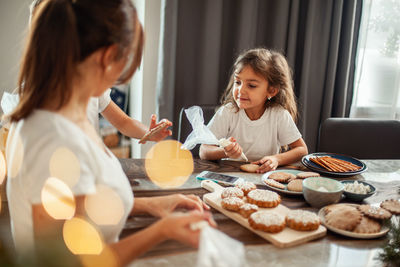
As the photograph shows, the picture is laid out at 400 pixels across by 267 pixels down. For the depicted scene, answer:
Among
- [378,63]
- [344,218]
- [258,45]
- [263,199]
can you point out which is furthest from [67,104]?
[378,63]

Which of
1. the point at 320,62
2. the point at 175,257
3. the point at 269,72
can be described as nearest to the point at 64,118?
the point at 175,257

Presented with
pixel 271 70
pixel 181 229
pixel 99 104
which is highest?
pixel 271 70

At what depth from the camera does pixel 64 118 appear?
75 cm

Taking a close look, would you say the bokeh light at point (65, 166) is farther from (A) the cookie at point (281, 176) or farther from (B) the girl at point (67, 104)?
(A) the cookie at point (281, 176)

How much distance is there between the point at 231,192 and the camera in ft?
3.86

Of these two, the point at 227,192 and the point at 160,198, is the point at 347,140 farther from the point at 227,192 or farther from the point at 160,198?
the point at 160,198

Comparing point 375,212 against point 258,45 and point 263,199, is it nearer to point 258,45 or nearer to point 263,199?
point 263,199

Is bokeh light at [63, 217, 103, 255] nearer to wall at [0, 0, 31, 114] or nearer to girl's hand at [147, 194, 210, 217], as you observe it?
girl's hand at [147, 194, 210, 217]

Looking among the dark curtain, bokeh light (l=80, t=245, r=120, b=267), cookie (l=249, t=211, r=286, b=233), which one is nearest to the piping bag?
cookie (l=249, t=211, r=286, b=233)

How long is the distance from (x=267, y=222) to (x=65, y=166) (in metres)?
0.56

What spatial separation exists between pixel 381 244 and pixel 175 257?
57cm

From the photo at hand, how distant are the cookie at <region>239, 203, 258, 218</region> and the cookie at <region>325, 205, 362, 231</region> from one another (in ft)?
0.72

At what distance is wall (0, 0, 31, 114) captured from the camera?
2.35 meters

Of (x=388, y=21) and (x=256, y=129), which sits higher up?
(x=388, y=21)
